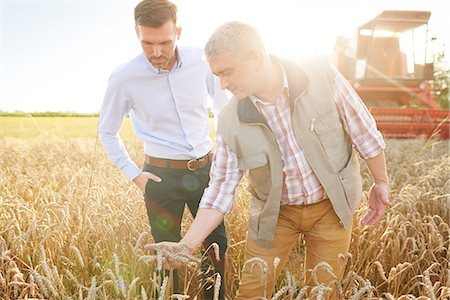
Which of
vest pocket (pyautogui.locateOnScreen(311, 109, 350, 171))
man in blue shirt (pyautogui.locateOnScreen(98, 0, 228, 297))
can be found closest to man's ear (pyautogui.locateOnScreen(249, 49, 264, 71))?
vest pocket (pyautogui.locateOnScreen(311, 109, 350, 171))

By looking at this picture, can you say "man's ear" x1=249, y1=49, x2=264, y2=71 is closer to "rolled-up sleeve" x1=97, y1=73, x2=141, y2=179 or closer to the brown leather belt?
the brown leather belt

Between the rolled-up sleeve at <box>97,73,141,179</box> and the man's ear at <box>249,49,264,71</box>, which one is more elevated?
the man's ear at <box>249,49,264,71</box>

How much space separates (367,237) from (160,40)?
6.48 ft

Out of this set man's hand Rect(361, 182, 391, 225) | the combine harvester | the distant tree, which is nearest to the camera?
man's hand Rect(361, 182, 391, 225)

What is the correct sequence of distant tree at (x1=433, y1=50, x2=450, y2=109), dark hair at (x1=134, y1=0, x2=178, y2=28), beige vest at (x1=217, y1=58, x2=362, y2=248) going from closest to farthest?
1. beige vest at (x1=217, y1=58, x2=362, y2=248)
2. dark hair at (x1=134, y1=0, x2=178, y2=28)
3. distant tree at (x1=433, y1=50, x2=450, y2=109)

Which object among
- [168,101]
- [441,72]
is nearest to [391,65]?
[168,101]

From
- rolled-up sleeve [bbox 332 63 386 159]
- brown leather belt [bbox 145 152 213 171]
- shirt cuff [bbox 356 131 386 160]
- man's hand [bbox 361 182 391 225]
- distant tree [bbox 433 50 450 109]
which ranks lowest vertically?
distant tree [bbox 433 50 450 109]

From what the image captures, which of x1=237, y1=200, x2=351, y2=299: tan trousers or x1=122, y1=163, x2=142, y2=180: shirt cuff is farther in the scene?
x1=122, y1=163, x2=142, y2=180: shirt cuff

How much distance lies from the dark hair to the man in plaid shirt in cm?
72

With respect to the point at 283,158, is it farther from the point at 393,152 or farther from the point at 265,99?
the point at 393,152

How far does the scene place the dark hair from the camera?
8.00ft

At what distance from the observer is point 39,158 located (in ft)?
21.2

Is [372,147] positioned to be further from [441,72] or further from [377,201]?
[441,72]

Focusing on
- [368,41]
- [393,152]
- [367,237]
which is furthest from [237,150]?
[368,41]
